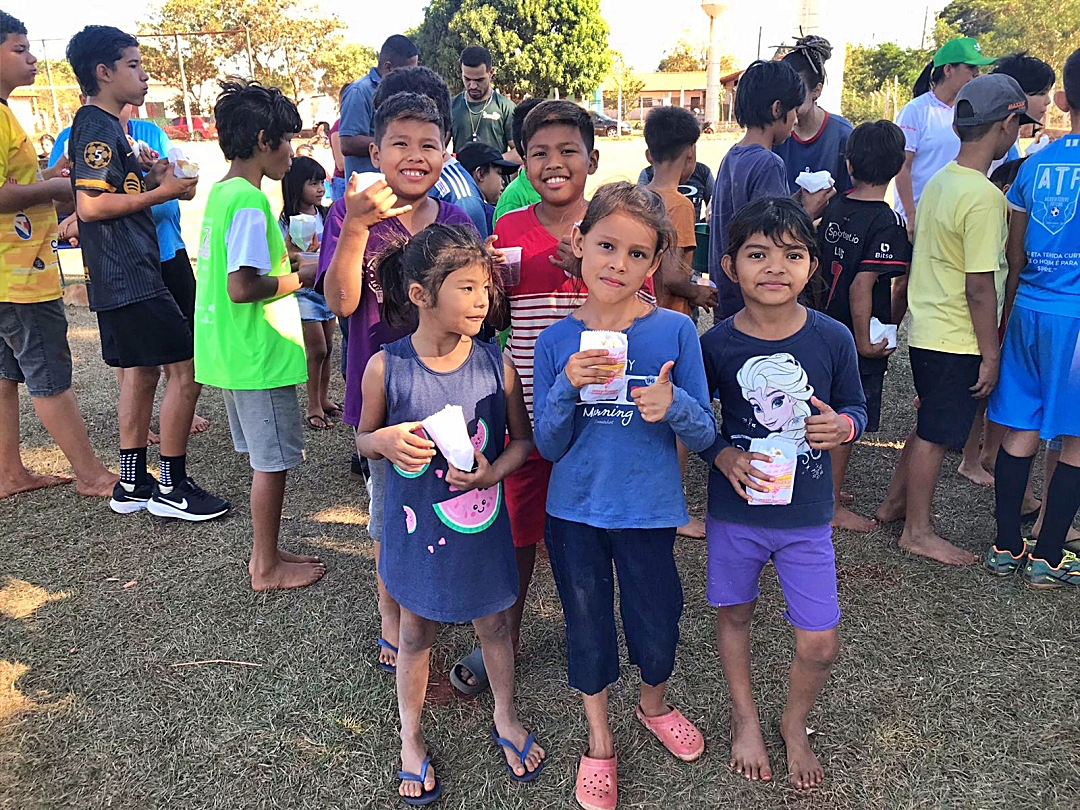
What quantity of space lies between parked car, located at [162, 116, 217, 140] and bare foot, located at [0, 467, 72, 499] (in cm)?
3910

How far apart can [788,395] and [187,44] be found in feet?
196

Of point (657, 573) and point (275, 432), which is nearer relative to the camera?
point (657, 573)

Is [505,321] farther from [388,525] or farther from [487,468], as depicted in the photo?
[388,525]

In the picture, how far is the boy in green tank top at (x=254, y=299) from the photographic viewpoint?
293cm

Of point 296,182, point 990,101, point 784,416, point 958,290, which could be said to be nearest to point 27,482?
point 296,182

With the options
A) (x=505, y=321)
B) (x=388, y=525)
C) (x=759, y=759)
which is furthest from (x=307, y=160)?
(x=759, y=759)

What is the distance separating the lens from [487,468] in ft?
6.79

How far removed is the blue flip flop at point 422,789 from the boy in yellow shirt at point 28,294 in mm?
2884

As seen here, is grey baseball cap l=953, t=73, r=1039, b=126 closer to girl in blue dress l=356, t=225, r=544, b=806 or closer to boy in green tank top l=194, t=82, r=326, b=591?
girl in blue dress l=356, t=225, r=544, b=806

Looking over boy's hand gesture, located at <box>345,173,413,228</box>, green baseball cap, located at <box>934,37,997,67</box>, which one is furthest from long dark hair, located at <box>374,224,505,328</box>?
green baseball cap, located at <box>934,37,997,67</box>

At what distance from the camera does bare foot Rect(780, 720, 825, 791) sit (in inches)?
87.7

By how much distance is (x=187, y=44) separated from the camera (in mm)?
50781

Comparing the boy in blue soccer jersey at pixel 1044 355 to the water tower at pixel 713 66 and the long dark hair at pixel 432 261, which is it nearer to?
the long dark hair at pixel 432 261

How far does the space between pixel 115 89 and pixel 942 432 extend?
14.0 ft
